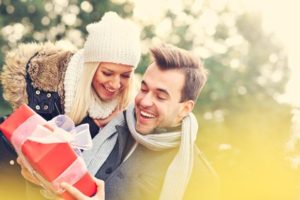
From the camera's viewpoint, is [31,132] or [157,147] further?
[157,147]

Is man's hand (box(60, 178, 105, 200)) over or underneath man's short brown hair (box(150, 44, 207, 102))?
underneath

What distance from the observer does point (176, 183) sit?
1347 millimetres

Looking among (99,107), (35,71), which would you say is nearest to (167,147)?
(99,107)

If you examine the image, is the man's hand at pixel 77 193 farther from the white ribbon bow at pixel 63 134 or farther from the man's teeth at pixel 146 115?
the man's teeth at pixel 146 115

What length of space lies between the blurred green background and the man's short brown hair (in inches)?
16.7

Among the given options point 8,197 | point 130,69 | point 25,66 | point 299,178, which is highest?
point 299,178

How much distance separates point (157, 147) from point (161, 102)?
90 mm

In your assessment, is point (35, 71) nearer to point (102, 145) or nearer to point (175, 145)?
point (102, 145)

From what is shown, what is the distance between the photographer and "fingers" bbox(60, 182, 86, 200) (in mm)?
1008

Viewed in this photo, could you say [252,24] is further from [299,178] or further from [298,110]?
[299,178]

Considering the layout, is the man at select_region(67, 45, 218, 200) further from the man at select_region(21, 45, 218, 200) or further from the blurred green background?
the blurred green background

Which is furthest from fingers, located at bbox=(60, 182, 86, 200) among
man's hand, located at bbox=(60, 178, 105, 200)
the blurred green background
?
the blurred green background

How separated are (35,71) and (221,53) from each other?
832 millimetres

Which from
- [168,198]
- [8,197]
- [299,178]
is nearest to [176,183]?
[168,198]
